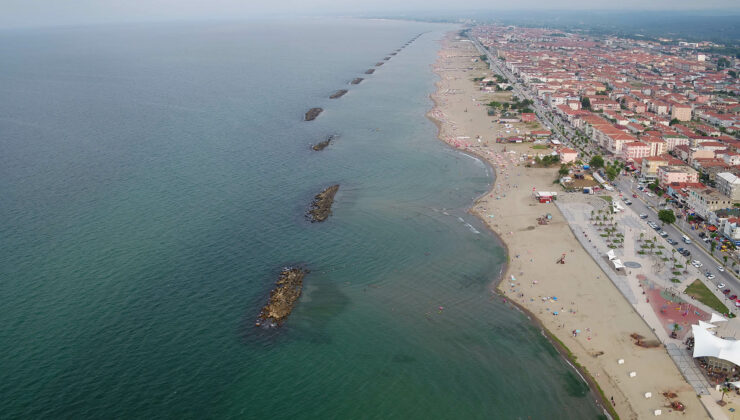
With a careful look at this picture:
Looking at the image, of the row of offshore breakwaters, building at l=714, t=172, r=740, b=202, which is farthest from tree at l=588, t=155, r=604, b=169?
the row of offshore breakwaters

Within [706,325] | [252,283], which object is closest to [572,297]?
[706,325]

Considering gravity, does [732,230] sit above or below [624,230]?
above

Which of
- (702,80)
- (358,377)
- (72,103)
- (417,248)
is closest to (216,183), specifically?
(417,248)

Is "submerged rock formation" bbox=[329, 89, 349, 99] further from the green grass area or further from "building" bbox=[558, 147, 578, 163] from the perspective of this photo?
the green grass area

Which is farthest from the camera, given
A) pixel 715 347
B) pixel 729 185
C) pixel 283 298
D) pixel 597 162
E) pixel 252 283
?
pixel 597 162

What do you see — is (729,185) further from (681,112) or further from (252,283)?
(252,283)

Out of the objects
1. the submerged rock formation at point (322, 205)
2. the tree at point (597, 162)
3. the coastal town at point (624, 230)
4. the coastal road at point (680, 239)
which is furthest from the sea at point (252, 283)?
the coastal road at point (680, 239)

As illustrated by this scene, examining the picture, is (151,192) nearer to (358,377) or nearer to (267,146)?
(267,146)
